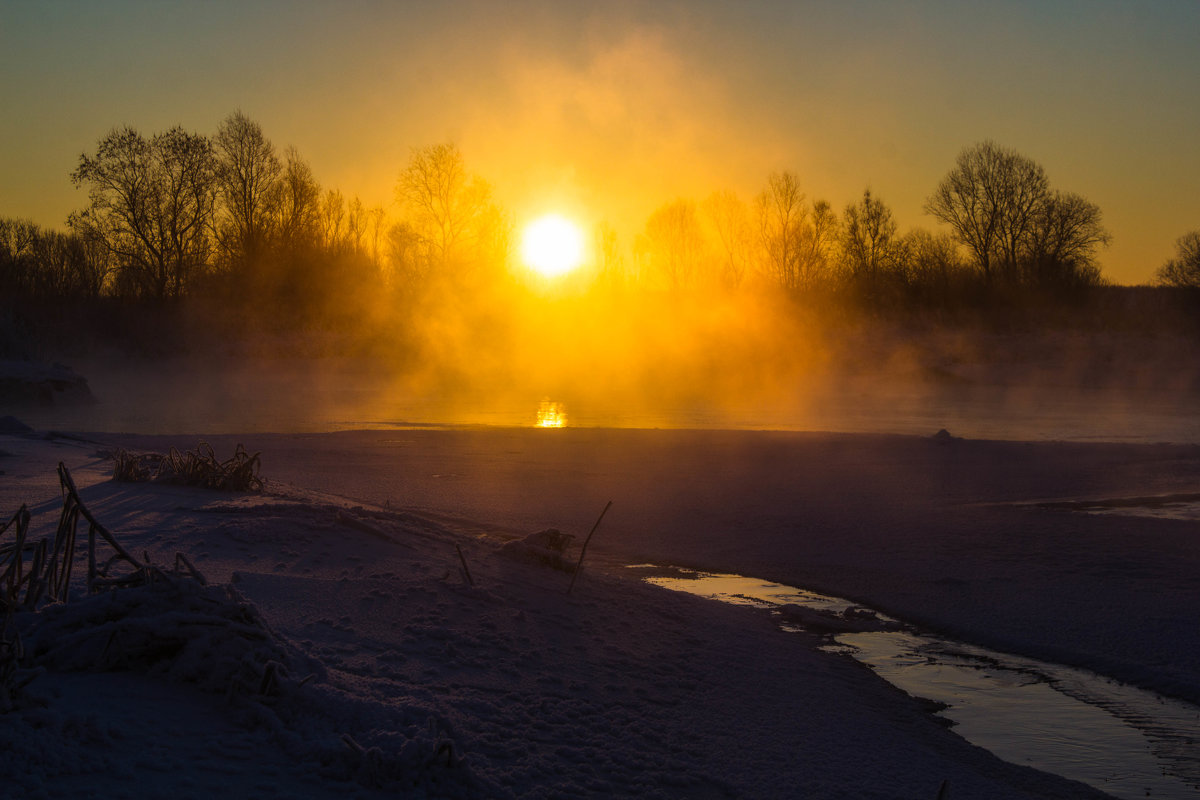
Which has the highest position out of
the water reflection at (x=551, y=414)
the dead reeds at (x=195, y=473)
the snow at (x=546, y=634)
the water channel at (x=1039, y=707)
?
the water reflection at (x=551, y=414)

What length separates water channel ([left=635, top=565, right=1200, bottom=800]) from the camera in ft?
11.6

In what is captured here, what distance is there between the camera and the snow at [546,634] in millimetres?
2543

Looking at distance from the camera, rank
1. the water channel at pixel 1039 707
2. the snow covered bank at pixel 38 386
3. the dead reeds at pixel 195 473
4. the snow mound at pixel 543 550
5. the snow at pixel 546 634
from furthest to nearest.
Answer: the snow covered bank at pixel 38 386, the dead reeds at pixel 195 473, the snow mound at pixel 543 550, the water channel at pixel 1039 707, the snow at pixel 546 634

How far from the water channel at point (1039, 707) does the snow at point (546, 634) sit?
0.52ft

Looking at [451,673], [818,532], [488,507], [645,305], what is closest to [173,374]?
[645,305]

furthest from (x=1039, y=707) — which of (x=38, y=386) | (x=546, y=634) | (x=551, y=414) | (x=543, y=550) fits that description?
(x=38, y=386)

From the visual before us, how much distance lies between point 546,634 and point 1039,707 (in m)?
2.23

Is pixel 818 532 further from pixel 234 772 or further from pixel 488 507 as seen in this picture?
pixel 234 772

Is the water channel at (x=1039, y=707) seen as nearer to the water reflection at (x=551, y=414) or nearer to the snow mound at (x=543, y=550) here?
the snow mound at (x=543, y=550)

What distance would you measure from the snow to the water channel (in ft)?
0.52

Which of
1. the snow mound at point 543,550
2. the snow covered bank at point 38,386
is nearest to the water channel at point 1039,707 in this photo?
the snow mound at point 543,550

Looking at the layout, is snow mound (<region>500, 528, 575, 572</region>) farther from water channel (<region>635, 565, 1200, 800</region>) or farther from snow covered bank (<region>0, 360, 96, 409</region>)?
snow covered bank (<region>0, 360, 96, 409</region>)

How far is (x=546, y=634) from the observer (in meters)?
4.26

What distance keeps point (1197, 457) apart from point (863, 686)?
928cm
